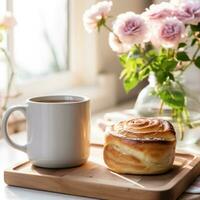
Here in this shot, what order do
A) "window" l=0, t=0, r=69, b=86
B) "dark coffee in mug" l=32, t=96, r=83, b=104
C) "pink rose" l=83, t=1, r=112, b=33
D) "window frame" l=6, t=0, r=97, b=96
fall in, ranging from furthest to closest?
"window frame" l=6, t=0, r=97, b=96
"window" l=0, t=0, r=69, b=86
"pink rose" l=83, t=1, r=112, b=33
"dark coffee in mug" l=32, t=96, r=83, b=104

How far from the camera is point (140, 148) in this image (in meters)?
1.08

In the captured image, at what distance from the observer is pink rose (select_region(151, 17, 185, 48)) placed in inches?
51.6

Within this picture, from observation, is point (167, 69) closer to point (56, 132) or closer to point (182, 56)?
point (182, 56)

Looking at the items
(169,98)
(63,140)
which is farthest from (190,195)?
(169,98)

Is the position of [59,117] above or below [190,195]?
above

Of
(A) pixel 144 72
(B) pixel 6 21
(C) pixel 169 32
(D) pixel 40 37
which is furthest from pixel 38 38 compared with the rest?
(C) pixel 169 32

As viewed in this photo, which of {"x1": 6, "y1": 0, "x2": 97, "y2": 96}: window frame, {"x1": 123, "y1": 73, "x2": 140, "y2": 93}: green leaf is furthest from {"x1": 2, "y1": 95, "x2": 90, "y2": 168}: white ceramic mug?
{"x1": 6, "y1": 0, "x2": 97, "y2": 96}: window frame

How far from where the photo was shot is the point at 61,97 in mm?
1205

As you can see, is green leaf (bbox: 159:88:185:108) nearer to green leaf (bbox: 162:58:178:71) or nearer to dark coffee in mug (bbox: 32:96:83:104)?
green leaf (bbox: 162:58:178:71)

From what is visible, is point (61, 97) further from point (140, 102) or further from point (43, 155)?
point (140, 102)

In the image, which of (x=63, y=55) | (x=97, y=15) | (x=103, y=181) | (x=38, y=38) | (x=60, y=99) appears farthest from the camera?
(x=63, y=55)

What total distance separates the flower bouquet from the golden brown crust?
260mm

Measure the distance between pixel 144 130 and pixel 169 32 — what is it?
0.94 ft

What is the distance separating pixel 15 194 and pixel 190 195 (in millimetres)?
302
